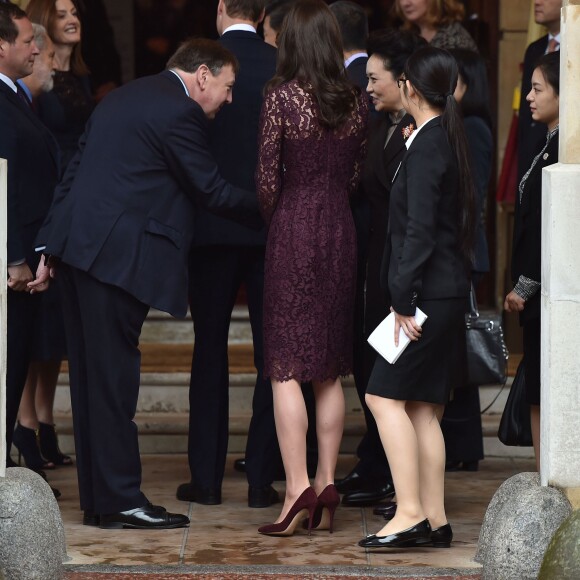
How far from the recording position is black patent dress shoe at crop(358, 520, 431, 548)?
17.3ft

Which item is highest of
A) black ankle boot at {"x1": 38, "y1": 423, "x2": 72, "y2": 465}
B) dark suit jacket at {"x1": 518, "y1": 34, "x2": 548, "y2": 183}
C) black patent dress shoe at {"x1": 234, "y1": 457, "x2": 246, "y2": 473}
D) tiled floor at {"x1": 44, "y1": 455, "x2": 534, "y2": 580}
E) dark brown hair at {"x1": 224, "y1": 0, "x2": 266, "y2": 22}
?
dark brown hair at {"x1": 224, "y1": 0, "x2": 266, "y2": 22}

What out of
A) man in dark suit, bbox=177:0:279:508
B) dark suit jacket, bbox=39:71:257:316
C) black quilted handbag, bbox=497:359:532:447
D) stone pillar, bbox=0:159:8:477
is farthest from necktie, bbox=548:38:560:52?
stone pillar, bbox=0:159:8:477

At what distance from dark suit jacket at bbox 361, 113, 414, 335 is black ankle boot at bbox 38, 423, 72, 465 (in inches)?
70.0

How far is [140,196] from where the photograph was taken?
5.57 metres

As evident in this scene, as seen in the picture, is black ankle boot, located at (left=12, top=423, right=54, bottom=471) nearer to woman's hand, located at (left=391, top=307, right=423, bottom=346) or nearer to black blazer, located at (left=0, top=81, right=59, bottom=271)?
black blazer, located at (left=0, top=81, right=59, bottom=271)

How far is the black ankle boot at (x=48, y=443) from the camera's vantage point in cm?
698

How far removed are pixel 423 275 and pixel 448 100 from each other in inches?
24.2

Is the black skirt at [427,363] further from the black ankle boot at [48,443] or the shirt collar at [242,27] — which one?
the black ankle boot at [48,443]

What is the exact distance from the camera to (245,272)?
20.2 feet

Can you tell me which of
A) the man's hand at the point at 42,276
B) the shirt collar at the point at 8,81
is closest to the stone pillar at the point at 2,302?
the man's hand at the point at 42,276

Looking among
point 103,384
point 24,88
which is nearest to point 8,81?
point 24,88

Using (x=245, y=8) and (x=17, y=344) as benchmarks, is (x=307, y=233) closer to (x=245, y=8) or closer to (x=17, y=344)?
(x=245, y=8)

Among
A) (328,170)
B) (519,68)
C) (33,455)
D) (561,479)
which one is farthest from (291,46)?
(519,68)

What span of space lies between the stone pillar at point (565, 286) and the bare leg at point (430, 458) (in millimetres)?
679
